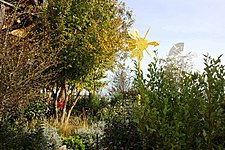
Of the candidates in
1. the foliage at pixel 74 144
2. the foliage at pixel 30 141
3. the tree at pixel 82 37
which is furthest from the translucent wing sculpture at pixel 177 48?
the foliage at pixel 30 141

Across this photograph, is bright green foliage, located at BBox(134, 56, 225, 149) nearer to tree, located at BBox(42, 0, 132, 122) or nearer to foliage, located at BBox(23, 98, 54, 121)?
tree, located at BBox(42, 0, 132, 122)

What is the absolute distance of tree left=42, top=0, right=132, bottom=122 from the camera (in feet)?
30.6

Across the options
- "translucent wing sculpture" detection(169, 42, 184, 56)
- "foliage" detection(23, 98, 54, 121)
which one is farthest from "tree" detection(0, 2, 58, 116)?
"translucent wing sculpture" detection(169, 42, 184, 56)

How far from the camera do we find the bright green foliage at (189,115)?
194 cm

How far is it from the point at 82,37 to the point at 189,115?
7.61 m

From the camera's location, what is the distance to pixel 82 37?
9.46 m

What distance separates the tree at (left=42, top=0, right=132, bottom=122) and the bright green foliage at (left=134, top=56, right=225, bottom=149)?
703 cm

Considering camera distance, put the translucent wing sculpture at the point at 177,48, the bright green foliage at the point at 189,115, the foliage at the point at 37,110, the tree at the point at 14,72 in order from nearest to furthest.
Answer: the bright green foliage at the point at 189,115, the tree at the point at 14,72, the translucent wing sculpture at the point at 177,48, the foliage at the point at 37,110

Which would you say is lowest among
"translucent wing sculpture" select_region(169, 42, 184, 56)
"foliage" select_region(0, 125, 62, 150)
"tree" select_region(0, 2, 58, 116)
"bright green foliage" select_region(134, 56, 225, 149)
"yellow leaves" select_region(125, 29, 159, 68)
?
"foliage" select_region(0, 125, 62, 150)

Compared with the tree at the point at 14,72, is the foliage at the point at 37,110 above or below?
below

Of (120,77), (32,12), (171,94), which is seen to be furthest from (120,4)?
(171,94)

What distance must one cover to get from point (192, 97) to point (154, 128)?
31 centimetres

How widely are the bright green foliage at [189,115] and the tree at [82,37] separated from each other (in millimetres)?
7028

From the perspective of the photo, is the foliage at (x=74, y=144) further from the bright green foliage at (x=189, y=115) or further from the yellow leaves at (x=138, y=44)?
the bright green foliage at (x=189, y=115)
